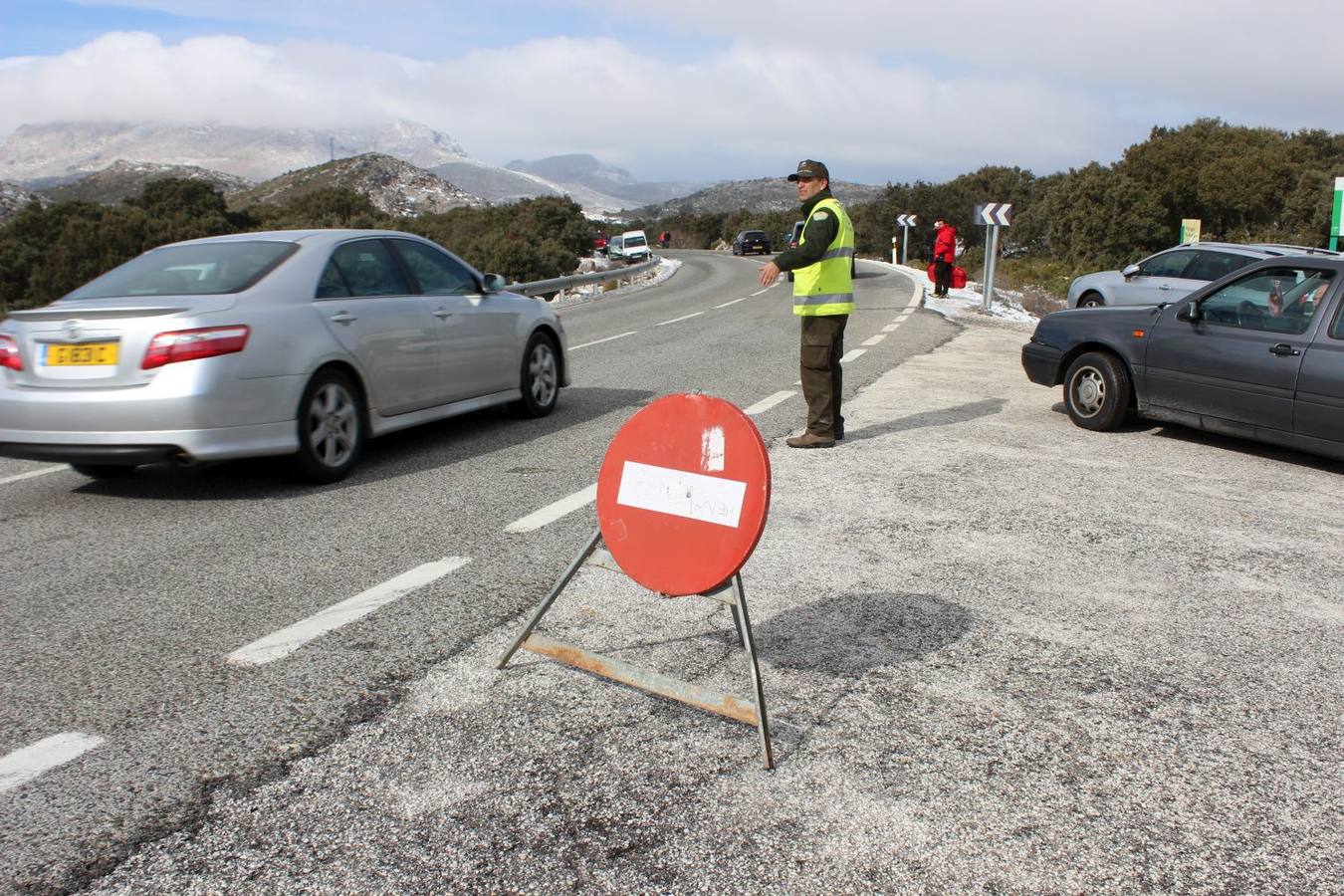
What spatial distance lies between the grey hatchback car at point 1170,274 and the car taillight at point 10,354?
1248 cm

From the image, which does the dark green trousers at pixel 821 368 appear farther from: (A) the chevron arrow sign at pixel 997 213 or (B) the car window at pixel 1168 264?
(A) the chevron arrow sign at pixel 997 213

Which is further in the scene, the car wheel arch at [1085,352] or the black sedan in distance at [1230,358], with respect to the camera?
the car wheel arch at [1085,352]

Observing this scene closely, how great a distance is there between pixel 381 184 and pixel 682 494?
175681 mm

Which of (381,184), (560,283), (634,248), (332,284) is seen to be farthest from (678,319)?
(381,184)

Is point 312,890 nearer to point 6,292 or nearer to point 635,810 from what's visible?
point 635,810

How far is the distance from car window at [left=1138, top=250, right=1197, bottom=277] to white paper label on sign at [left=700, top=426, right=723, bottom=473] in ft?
44.7

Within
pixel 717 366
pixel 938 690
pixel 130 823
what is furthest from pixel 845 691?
pixel 717 366

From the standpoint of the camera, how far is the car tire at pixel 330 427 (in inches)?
254

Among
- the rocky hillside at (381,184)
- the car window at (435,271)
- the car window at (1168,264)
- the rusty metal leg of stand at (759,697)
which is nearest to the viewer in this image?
the rusty metal leg of stand at (759,697)

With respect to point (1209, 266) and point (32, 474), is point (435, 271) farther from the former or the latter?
point (1209, 266)

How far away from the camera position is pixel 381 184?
16850 cm

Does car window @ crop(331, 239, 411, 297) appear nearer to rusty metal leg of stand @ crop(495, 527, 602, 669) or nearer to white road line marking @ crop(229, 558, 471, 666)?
white road line marking @ crop(229, 558, 471, 666)

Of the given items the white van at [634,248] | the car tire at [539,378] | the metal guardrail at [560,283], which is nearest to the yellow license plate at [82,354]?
the car tire at [539,378]

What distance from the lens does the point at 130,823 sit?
279 centimetres
